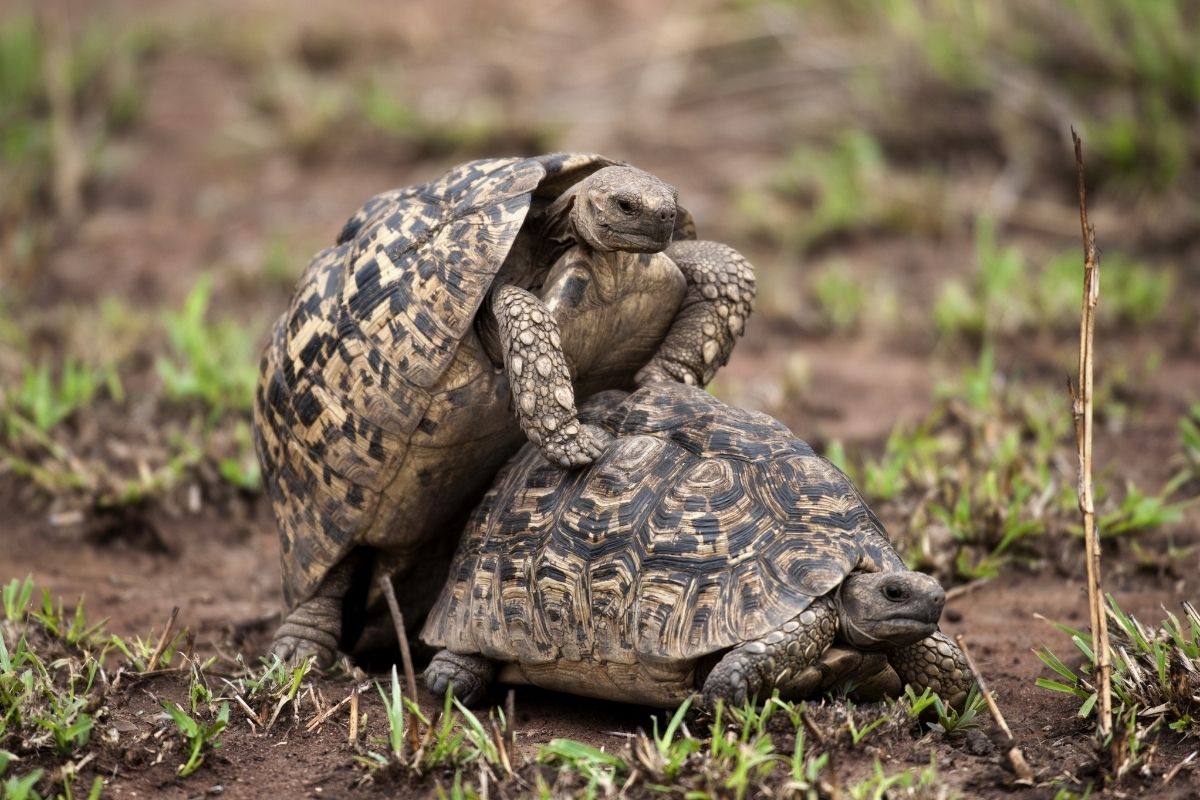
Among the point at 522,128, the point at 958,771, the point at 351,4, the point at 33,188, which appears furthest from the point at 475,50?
the point at 958,771

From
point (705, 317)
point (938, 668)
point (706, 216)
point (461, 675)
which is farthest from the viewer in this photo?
point (706, 216)

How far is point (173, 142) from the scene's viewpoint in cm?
923

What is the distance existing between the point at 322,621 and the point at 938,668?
69.0 inches

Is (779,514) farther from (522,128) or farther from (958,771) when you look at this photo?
(522,128)

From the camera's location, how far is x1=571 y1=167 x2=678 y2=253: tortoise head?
3.51 m

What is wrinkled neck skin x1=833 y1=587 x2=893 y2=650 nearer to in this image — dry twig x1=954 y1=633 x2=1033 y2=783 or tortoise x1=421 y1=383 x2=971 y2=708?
tortoise x1=421 y1=383 x2=971 y2=708

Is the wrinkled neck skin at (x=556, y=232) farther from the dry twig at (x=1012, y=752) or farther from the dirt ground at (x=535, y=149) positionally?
the dry twig at (x=1012, y=752)

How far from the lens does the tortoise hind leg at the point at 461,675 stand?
142 inches

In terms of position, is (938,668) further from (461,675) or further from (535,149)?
(535,149)

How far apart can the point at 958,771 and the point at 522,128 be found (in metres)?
6.05

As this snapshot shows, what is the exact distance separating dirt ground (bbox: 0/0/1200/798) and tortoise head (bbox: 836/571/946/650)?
0.85ft

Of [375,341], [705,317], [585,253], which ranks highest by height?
[585,253]

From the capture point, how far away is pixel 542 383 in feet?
11.4

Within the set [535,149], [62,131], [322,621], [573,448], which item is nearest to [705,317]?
[573,448]
